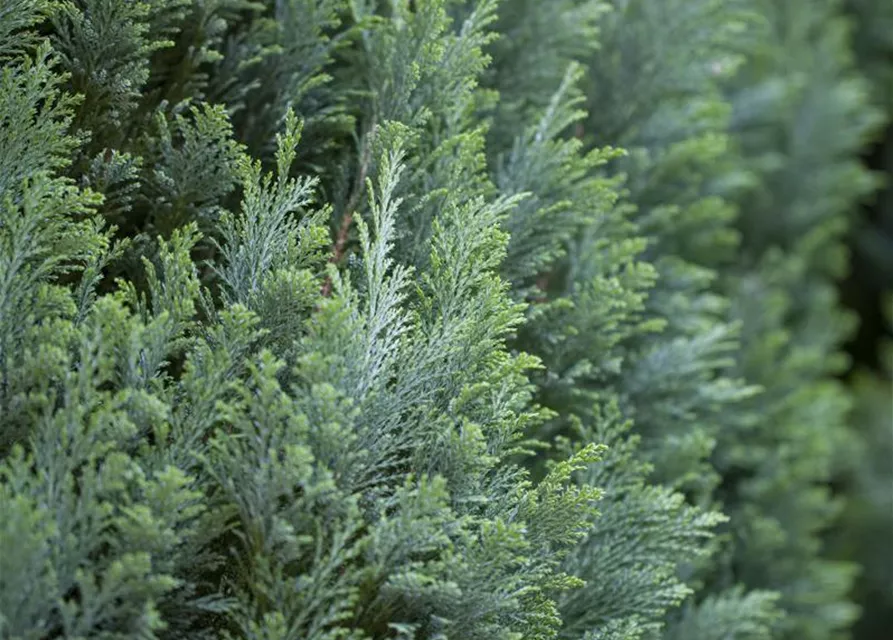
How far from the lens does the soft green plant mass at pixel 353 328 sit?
4.59 ft

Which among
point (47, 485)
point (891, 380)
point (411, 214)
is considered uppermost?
point (891, 380)

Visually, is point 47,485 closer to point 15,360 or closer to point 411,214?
point 15,360

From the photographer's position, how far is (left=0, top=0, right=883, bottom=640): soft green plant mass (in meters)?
1.40

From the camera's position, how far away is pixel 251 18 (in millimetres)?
1986

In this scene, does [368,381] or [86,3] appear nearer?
[368,381]

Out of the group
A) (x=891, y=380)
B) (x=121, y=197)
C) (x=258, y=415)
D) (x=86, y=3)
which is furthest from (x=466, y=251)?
(x=891, y=380)

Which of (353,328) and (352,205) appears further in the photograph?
(352,205)

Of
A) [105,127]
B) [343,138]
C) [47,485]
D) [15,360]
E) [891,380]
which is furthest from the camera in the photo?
[891,380]

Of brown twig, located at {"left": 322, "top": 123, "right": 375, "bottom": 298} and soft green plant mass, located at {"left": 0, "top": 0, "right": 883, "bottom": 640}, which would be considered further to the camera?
brown twig, located at {"left": 322, "top": 123, "right": 375, "bottom": 298}

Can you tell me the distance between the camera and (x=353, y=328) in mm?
1478

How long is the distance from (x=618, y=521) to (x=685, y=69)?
1.19 metres

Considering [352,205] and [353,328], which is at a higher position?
[352,205]

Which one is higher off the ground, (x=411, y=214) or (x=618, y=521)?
(x=411, y=214)

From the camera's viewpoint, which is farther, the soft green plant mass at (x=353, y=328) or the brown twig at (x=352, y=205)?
the brown twig at (x=352, y=205)
